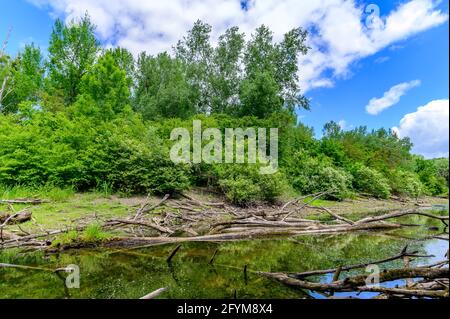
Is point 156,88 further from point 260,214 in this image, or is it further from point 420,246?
point 420,246

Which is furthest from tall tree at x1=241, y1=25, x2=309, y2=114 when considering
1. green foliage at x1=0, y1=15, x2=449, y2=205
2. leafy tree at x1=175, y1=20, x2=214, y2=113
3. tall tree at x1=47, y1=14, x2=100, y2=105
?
tall tree at x1=47, y1=14, x2=100, y2=105

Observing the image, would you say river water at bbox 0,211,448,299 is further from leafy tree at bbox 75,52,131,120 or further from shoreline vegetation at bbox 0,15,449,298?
leafy tree at bbox 75,52,131,120

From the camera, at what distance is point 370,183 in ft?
96.1

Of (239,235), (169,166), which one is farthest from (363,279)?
(169,166)

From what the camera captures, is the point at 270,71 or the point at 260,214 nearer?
the point at 260,214

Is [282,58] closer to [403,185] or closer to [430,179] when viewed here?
[403,185]

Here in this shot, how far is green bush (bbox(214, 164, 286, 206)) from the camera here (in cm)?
1623

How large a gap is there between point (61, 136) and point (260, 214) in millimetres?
12061

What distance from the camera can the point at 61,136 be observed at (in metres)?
16.4

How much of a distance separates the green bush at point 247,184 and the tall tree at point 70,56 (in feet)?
62.4

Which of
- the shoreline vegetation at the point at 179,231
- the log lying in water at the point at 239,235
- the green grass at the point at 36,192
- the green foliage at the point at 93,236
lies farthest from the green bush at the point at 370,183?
the green foliage at the point at 93,236

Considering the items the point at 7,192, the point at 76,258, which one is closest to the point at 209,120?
the point at 7,192

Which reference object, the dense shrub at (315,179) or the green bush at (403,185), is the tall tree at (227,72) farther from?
the green bush at (403,185)
